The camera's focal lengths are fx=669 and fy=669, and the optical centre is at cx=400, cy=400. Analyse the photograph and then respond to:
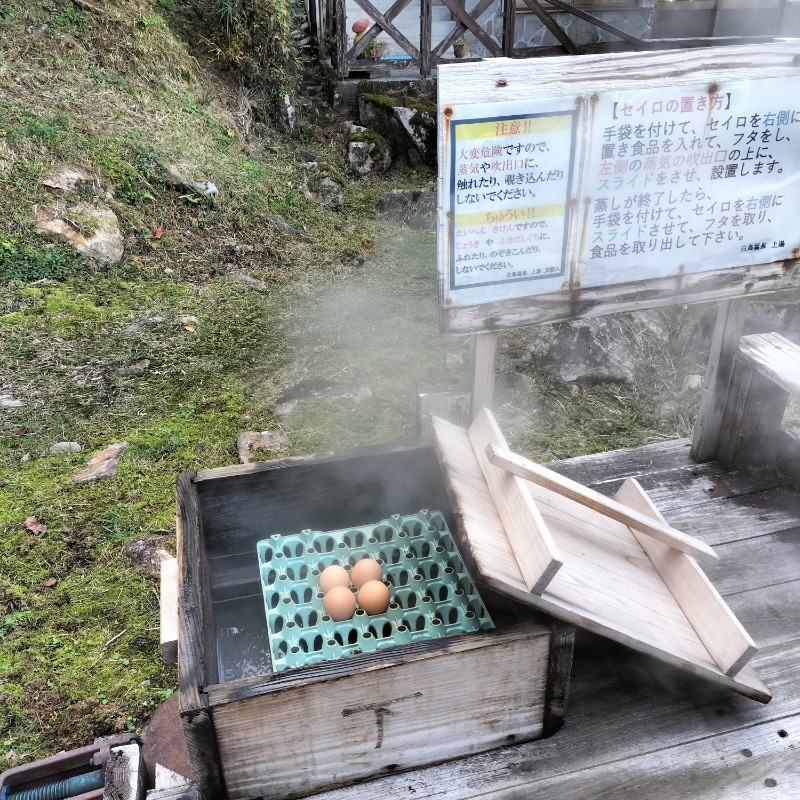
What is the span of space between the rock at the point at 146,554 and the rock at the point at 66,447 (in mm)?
1187

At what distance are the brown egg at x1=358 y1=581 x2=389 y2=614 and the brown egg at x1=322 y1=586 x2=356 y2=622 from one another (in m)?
0.04

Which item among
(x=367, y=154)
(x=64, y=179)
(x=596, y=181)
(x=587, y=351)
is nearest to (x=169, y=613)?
(x=596, y=181)

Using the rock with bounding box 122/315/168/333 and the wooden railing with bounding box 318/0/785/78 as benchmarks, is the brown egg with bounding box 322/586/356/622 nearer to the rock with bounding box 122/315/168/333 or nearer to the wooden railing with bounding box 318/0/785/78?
the rock with bounding box 122/315/168/333

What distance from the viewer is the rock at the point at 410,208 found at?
9570 millimetres

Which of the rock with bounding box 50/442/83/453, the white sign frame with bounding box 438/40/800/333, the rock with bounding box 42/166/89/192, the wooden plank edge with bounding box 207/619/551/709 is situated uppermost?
the rock with bounding box 42/166/89/192

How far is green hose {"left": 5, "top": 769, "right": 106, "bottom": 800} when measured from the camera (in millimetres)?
2680

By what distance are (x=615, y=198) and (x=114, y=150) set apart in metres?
6.85

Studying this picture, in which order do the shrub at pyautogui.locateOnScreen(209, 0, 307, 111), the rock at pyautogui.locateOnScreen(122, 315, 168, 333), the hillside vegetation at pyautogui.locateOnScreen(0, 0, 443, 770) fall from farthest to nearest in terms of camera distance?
the shrub at pyautogui.locateOnScreen(209, 0, 307, 111)
the rock at pyautogui.locateOnScreen(122, 315, 168, 333)
the hillside vegetation at pyautogui.locateOnScreen(0, 0, 443, 770)

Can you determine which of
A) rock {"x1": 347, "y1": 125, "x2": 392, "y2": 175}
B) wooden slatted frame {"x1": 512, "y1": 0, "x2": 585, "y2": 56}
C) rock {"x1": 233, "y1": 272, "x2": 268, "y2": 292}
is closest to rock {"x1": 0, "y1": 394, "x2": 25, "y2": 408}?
rock {"x1": 233, "y1": 272, "x2": 268, "y2": 292}

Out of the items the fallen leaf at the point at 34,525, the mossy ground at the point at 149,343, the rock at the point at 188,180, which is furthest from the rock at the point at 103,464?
the rock at the point at 188,180

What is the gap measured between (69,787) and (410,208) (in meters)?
8.35

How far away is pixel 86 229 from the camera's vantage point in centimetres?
695

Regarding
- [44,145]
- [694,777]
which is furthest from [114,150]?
[694,777]

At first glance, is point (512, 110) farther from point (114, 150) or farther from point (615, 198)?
point (114, 150)
